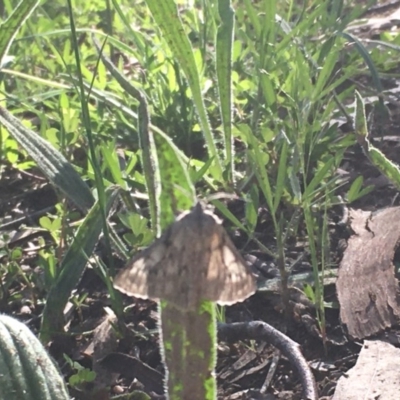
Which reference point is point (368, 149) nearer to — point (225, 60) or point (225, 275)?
point (225, 60)

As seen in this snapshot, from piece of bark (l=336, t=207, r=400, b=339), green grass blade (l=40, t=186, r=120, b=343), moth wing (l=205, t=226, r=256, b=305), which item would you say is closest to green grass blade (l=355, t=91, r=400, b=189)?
piece of bark (l=336, t=207, r=400, b=339)

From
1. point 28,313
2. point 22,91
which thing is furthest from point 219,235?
point 22,91

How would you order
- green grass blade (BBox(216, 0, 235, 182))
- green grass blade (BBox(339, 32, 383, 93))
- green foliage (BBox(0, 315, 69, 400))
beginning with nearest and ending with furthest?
green foliage (BBox(0, 315, 69, 400)), green grass blade (BBox(216, 0, 235, 182)), green grass blade (BBox(339, 32, 383, 93))

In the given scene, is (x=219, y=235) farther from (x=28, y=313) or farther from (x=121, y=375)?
(x=28, y=313)

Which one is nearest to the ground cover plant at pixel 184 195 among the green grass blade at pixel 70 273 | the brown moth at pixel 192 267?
the green grass blade at pixel 70 273

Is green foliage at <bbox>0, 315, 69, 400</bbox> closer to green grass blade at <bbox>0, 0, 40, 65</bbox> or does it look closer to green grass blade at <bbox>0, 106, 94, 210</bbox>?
green grass blade at <bbox>0, 106, 94, 210</bbox>

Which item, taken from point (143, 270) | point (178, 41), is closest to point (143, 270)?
point (143, 270)
